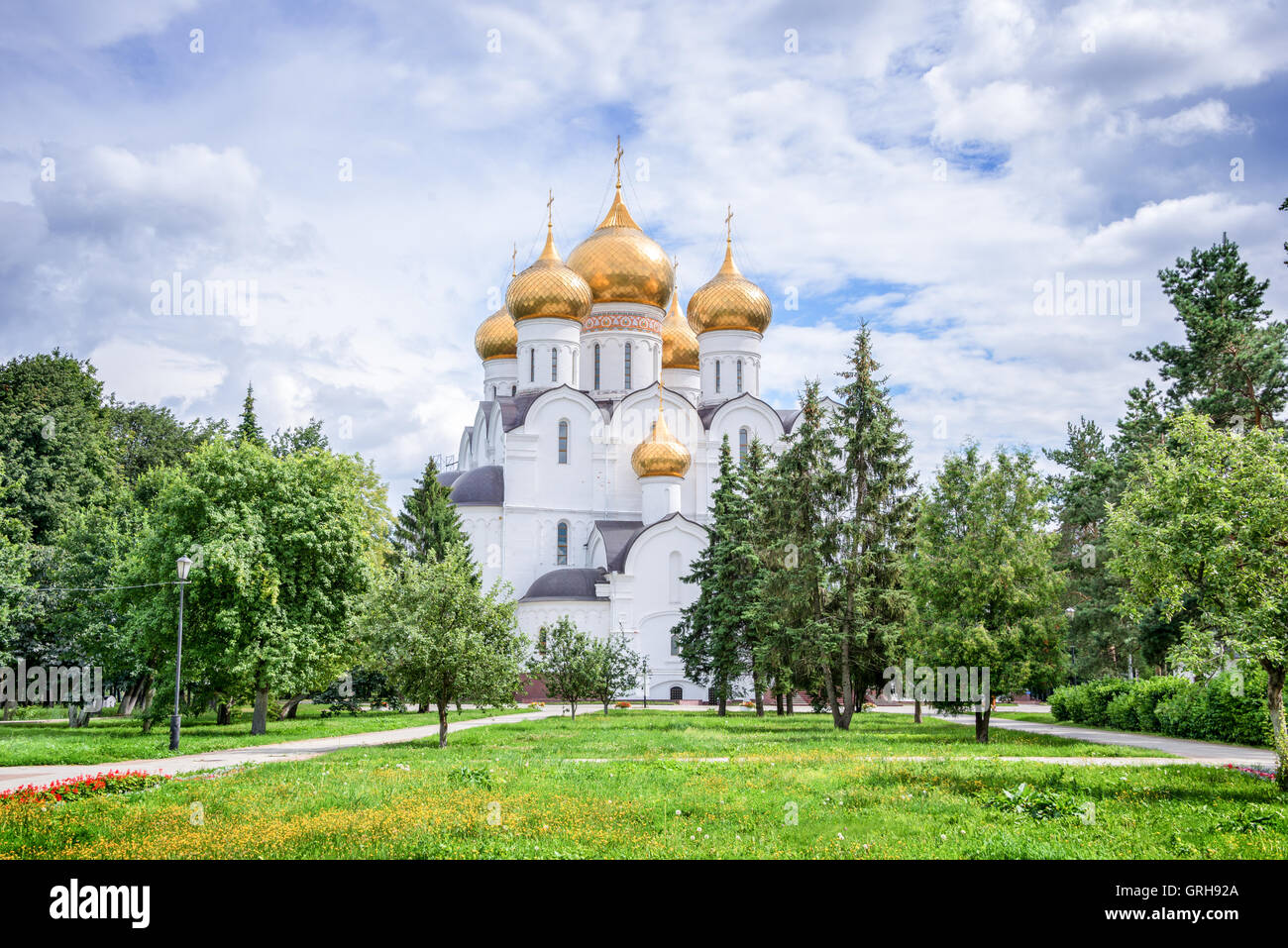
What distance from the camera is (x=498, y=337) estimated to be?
58.2 metres

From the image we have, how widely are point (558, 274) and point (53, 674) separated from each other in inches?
1134

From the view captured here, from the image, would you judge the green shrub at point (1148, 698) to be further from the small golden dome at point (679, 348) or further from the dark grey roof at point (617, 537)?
the small golden dome at point (679, 348)

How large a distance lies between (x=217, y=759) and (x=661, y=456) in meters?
31.2

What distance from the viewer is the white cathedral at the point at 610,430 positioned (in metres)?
46.8

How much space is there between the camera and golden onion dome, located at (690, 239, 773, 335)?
54719mm

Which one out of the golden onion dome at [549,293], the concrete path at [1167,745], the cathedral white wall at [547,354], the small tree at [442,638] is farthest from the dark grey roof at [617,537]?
the small tree at [442,638]

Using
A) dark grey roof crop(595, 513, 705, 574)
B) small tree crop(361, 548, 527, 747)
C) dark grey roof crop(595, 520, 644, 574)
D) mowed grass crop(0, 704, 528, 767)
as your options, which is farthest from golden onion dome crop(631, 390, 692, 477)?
small tree crop(361, 548, 527, 747)

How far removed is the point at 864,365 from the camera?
87.1 ft

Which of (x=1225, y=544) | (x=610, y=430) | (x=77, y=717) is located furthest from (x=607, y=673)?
(x=1225, y=544)

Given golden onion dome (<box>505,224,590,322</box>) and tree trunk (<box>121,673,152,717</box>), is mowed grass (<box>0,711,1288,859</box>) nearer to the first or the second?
tree trunk (<box>121,673,152,717</box>)

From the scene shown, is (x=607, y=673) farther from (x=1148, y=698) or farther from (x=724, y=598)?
(x=1148, y=698)

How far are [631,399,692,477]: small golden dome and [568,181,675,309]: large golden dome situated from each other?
7.93 meters
